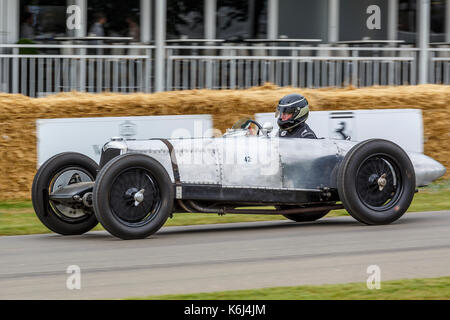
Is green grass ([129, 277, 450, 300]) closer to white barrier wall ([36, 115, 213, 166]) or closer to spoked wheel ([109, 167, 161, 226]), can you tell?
spoked wheel ([109, 167, 161, 226])

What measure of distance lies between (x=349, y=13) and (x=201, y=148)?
1213cm

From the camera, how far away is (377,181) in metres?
9.63

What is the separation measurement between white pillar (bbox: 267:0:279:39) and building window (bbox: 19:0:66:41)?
4.46 m

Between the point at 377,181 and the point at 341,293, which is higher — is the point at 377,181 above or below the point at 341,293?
above

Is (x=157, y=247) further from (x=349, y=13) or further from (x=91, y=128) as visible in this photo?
(x=349, y=13)

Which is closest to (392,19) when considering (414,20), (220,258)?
(414,20)

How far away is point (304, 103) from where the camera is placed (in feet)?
33.0

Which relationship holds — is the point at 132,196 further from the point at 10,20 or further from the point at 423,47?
the point at 423,47

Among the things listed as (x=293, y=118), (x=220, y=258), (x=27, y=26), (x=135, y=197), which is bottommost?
(x=220, y=258)

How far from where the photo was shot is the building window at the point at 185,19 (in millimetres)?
19188

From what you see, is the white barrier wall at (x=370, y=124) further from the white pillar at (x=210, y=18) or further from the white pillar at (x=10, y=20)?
the white pillar at (x=10, y=20)

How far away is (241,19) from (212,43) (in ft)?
3.36

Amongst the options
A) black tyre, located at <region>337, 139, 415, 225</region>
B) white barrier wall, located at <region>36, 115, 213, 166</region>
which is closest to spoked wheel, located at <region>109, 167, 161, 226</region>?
black tyre, located at <region>337, 139, 415, 225</region>

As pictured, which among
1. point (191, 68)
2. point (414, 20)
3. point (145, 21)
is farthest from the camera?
point (414, 20)
